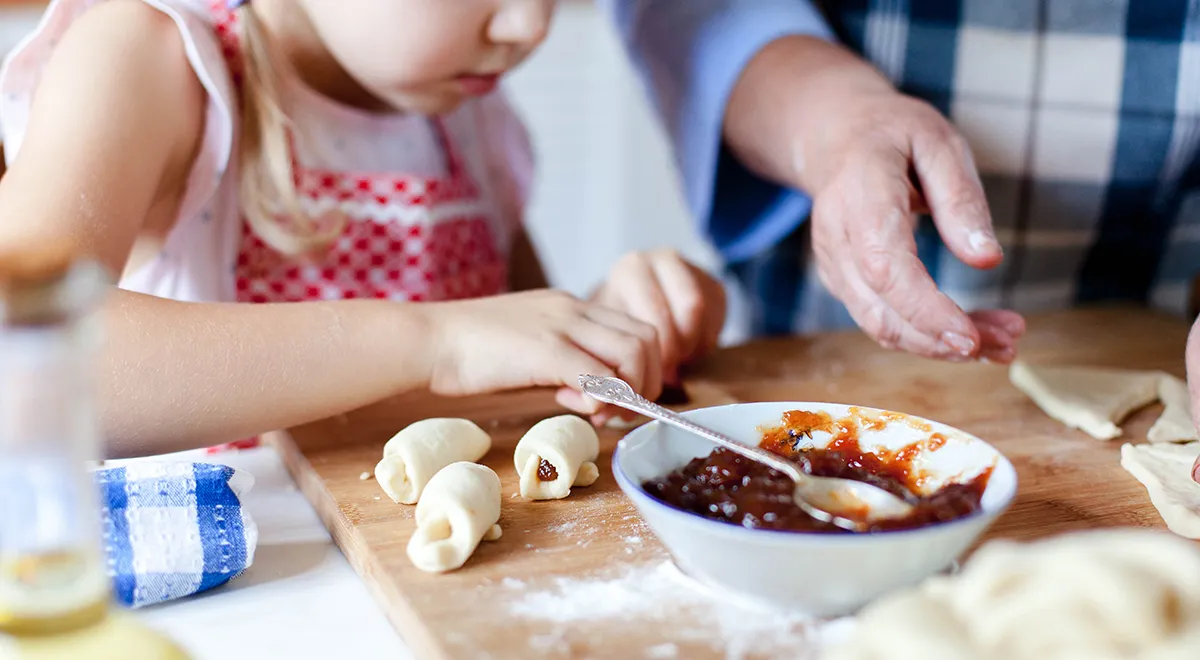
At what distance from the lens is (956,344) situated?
3.47 ft

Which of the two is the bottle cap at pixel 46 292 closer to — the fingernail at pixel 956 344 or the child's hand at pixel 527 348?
the child's hand at pixel 527 348

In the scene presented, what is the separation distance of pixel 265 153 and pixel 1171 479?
1.00 m

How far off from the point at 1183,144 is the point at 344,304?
4.03ft

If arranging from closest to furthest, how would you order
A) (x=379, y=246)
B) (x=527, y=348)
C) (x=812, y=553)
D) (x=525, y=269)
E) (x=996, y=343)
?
(x=812, y=553)
(x=527, y=348)
(x=996, y=343)
(x=379, y=246)
(x=525, y=269)

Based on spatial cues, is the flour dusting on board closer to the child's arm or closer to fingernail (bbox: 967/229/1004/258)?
fingernail (bbox: 967/229/1004/258)

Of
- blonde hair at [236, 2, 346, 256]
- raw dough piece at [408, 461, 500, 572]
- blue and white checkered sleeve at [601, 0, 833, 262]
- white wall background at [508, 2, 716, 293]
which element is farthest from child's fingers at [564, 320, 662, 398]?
white wall background at [508, 2, 716, 293]

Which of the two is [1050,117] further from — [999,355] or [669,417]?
[669,417]

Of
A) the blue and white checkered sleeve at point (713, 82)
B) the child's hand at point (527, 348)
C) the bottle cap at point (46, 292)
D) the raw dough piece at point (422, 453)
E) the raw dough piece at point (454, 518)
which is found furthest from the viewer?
the blue and white checkered sleeve at point (713, 82)

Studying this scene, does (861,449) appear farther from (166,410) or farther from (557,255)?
(557,255)

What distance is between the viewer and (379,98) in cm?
146

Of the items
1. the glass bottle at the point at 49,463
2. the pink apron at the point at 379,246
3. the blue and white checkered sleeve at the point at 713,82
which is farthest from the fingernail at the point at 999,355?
the glass bottle at the point at 49,463

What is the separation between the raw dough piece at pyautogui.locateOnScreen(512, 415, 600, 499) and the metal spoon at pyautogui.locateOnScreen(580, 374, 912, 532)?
0.30ft

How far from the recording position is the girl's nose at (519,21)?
1146 mm

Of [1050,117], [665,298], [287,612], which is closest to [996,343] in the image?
[665,298]
